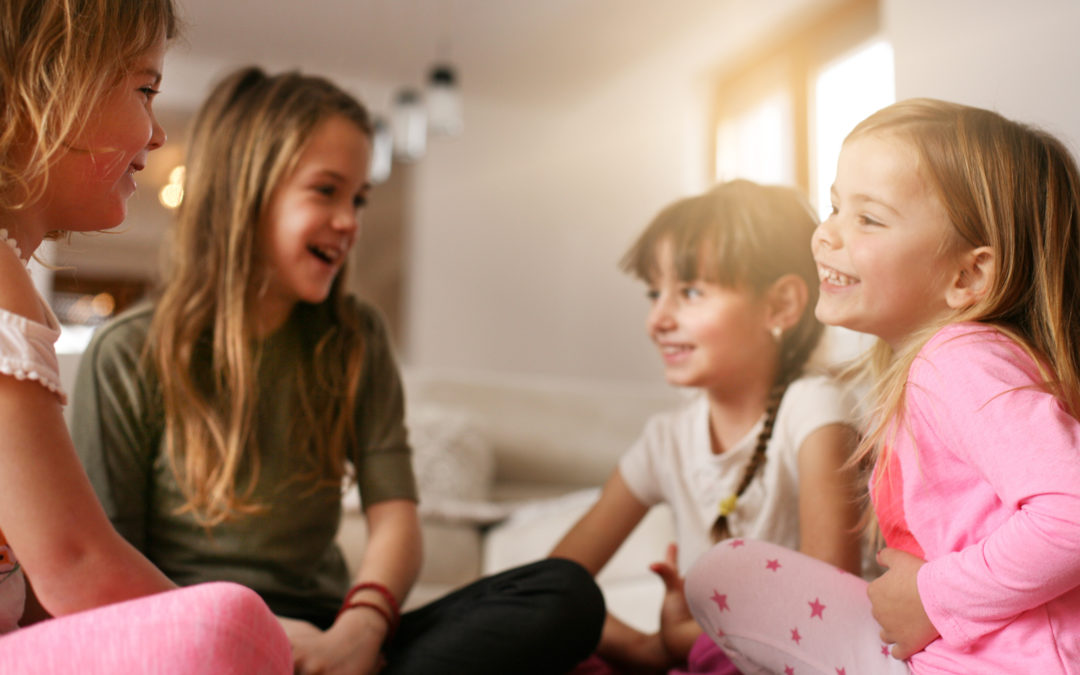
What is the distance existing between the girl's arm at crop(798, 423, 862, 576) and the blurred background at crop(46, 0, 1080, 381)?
978mm

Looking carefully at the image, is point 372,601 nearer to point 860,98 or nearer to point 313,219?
point 313,219

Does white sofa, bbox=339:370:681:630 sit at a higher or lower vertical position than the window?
lower

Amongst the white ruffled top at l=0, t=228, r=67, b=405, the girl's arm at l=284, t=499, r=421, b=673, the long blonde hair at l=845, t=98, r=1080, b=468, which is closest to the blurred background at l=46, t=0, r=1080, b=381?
the girl's arm at l=284, t=499, r=421, b=673

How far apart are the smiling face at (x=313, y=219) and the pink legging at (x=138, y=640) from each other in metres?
0.55

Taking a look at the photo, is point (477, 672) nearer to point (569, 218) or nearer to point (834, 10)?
point (834, 10)

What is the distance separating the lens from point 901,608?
0.61m

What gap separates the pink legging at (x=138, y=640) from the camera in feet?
1.55

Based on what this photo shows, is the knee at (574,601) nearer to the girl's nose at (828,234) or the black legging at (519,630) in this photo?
the black legging at (519,630)

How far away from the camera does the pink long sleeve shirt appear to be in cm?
51

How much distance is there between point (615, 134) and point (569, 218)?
0.45 metres

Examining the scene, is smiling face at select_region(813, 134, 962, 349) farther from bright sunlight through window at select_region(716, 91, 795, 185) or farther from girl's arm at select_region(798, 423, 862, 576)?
bright sunlight through window at select_region(716, 91, 795, 185)

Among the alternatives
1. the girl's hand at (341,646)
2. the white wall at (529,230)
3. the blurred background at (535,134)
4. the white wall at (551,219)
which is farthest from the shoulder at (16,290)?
the white wall at (529,230)

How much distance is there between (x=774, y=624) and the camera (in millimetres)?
681

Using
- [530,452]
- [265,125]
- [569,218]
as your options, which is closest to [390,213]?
[569,218]
